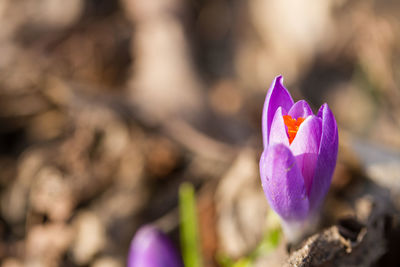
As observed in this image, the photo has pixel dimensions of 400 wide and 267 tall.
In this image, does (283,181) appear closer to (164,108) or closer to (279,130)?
(279,130)

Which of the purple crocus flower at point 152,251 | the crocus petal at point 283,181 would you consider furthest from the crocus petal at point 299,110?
the purple crocus flower at point 152,251

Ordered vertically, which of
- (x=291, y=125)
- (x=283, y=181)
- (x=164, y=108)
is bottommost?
(x=283, y=181)

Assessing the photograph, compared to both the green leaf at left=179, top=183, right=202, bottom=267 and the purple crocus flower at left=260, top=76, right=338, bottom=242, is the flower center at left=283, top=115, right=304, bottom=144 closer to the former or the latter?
the purple crocus flower at left=260, top=76, right=338, bottom=242

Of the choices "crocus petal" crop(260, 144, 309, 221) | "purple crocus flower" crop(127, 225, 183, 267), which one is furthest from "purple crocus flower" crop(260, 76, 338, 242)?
"purple crocus flower" crop(127, 225, 183, 267)

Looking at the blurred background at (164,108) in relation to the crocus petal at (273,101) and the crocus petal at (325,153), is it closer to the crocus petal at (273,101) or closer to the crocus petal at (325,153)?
the crocus petal at (325,153)

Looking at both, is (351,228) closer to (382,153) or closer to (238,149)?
(382,153)

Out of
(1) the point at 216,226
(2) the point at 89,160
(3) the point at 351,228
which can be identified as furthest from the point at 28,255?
(3) the point at 351,228

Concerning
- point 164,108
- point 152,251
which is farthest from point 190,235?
point 164,108
